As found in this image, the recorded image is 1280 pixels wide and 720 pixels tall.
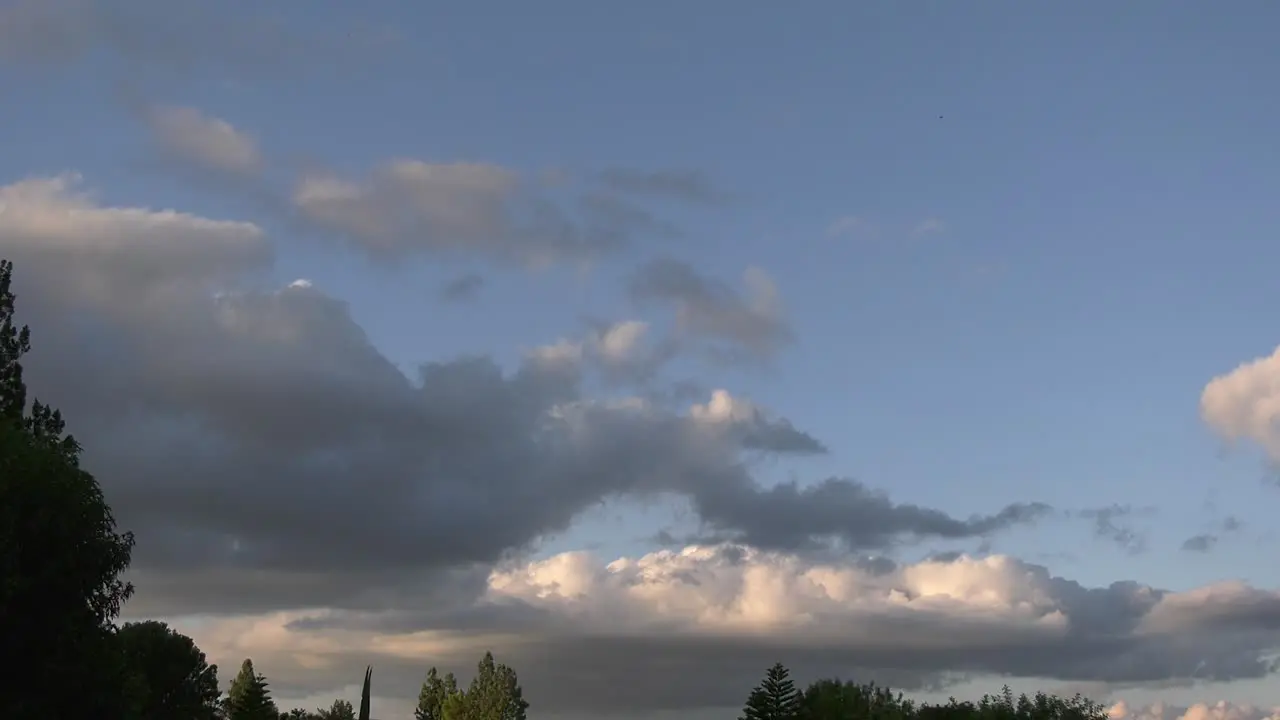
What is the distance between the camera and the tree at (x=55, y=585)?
40781 mm

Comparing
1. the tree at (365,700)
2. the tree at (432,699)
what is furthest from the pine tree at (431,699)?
the tree at (365,700)

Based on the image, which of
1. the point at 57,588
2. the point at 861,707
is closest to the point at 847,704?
the point at 861,707

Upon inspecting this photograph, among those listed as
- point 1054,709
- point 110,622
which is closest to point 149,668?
point 110,622

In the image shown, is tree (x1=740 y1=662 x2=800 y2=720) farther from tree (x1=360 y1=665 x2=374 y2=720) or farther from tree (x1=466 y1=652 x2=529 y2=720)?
tree (x1=466 y1=652 x2=529 y2=720)

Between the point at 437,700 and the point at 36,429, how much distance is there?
5369 inches

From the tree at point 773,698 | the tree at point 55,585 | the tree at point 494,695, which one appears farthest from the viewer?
the tree at point 494,695

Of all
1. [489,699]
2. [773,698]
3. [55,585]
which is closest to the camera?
[55,585]

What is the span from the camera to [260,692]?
99.2 meters

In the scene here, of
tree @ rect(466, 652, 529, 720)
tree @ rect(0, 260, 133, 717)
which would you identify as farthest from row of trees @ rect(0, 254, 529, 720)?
tree @ rect(466, 652, 529, 720)

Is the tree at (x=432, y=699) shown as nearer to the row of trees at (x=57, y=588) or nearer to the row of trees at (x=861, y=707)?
the row of trees at (x=861, y=707)

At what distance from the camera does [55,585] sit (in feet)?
137

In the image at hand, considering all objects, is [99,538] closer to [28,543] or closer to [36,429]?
[28,543]

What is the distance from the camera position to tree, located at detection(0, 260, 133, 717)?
40781mm

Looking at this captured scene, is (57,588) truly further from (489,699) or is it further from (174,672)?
(489,699)
